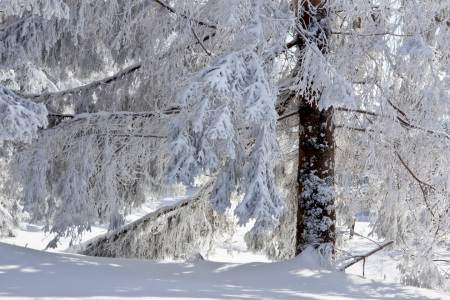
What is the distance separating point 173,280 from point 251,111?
1.64 m

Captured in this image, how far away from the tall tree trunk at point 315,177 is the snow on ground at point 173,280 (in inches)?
20.3

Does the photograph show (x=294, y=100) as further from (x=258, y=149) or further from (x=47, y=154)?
(x=47, y=154)

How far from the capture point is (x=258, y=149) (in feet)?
13.3

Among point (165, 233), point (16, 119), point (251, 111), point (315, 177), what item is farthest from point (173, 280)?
point (165, 233)

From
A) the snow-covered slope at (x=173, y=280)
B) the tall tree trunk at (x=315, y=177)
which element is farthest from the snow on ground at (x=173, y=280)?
the tall tree trunk at (x=315, y=177)

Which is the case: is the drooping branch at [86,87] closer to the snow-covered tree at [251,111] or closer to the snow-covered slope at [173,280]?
the snow-covered tree at [251,111]

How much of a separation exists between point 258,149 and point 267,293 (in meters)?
1.34

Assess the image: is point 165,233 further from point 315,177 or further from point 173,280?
point 173,280

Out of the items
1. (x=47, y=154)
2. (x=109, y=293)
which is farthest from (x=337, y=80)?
(x=47, y=154)

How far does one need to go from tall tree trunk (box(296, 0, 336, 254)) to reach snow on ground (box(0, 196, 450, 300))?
1.69 ft

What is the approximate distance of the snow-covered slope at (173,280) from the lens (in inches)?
119

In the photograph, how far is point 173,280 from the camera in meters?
3.67

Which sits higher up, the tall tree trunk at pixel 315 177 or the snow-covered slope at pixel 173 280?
the tall tree trunk at pixel 315 177

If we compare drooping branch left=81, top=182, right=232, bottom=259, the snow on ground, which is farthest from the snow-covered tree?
the snow on ground
